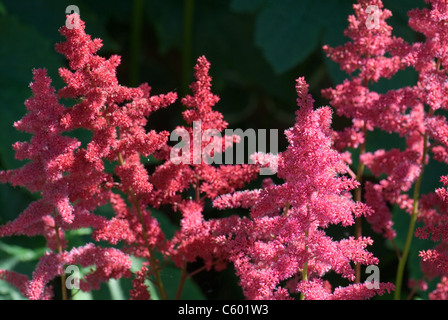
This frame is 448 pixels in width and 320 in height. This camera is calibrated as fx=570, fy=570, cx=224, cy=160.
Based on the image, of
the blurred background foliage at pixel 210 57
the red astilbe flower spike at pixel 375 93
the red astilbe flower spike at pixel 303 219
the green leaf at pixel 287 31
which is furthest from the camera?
the green leaf at pixel 287 31

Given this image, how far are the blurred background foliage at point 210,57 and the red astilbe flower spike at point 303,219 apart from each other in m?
0.11

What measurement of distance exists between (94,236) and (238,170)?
16 centimetres

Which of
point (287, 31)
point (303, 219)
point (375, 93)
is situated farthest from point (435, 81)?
point (287, 31)

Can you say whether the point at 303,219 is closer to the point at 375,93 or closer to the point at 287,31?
the point at 375,93

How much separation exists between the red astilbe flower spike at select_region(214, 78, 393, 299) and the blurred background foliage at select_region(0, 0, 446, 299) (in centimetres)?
11

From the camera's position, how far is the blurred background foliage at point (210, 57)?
2.89ft

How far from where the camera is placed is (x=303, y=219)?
0.51m

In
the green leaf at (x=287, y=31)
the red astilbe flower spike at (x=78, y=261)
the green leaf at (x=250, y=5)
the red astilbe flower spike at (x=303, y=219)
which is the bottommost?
the red astilbe flower spike at (x=78, y=261)

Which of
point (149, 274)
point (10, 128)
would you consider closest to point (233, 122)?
point (10, 128)

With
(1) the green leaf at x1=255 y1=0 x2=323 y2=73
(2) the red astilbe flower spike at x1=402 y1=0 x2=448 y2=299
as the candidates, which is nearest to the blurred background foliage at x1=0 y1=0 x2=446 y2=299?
(1) the green leaf at x1=255 y1=0 x2=323 y2=73

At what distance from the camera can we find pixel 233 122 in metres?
1.50

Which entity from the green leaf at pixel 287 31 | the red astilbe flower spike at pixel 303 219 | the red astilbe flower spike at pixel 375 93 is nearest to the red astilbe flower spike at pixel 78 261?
the red astilbe flower spike at pixel 303 219

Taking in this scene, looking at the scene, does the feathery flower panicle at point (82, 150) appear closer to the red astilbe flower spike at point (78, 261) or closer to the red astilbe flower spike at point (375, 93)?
the red astilbe flower spike at point (78, 261)

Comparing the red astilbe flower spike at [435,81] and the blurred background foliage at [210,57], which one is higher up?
the blurred background foliage at [210,57]
